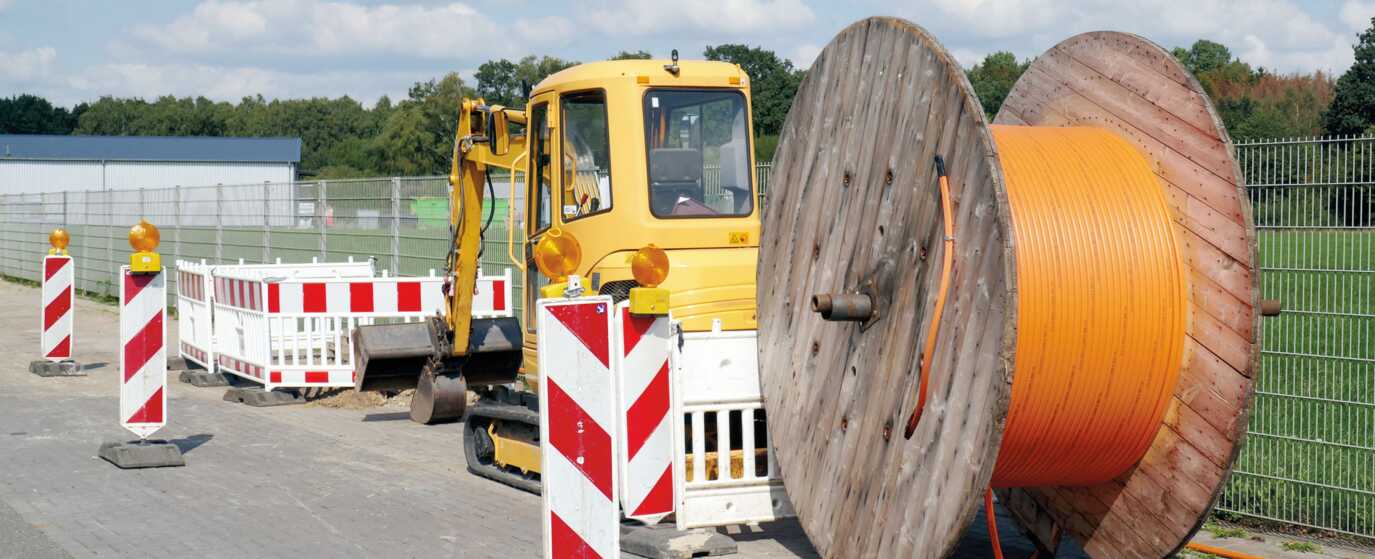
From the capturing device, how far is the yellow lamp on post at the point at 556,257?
7734 mm

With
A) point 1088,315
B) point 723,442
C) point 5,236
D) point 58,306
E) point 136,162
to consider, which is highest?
point 136,162

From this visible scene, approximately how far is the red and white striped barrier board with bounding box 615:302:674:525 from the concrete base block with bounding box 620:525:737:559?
109cm

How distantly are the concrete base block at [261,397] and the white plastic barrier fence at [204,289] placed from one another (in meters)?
1.48

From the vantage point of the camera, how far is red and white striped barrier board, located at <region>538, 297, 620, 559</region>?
543 centimetres

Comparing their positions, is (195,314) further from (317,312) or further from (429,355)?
(429,355)

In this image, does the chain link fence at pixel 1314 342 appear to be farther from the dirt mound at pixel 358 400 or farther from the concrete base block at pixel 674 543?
the dirt mound at pixel 358 400

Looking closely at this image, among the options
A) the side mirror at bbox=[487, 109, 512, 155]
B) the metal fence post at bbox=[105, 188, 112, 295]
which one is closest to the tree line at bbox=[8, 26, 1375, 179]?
the side mirror at bbox=[487, 109, 512, 155]

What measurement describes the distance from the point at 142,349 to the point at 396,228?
7.53m

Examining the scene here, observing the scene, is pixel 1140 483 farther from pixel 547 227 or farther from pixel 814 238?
pixel 547 227

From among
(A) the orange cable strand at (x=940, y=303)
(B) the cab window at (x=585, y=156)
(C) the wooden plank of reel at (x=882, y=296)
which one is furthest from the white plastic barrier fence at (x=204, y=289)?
(A) the orange cable strand at (x=940, y=303)

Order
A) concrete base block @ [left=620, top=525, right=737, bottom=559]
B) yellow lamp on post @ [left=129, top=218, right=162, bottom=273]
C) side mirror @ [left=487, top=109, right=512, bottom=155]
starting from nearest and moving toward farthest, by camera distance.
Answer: concrete base block @ [left=620, top=525, right=737, bottom=559] < yellow lamp on post @ [left=129, top=218, right=162, bottom=273] < side mirror @ [left=487, top=109, right=512, bottom=155]

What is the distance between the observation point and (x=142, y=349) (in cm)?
1013

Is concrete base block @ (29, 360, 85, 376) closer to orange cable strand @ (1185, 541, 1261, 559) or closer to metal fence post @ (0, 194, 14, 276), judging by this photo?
orange cable strand @ (1185, 541, 1261, 559)

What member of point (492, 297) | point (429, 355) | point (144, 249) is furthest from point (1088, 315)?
point (492, 297)
